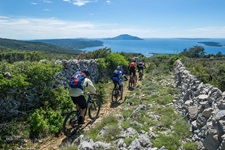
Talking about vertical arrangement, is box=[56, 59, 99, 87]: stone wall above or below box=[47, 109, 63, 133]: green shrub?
above

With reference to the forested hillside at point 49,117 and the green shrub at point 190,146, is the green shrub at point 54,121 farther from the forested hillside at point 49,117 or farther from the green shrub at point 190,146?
the green shrub at point 190,146

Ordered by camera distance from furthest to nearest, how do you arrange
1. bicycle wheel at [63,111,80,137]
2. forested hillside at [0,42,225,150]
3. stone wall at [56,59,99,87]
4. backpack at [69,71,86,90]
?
stone wall at [56,59,99,87] < bicycle wheel at [63,111,80,137] < backpack at [69,71,86,90] < forested hillside at [0,42,225,150]

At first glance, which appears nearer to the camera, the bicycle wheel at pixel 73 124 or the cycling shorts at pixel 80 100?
the cycling shorts at pixel 80 100

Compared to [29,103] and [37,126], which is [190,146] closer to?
[37,126]

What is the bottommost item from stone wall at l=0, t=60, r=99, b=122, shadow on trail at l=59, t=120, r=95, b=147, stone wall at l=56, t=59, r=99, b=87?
shadow on trail at l=59, t=120, r=95, b=147

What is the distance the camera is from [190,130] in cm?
620

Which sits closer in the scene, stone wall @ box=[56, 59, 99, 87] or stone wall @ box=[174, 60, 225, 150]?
stone wall @ box=[174, 60, 225, 150]

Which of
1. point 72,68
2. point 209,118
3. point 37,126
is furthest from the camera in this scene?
point 72,68

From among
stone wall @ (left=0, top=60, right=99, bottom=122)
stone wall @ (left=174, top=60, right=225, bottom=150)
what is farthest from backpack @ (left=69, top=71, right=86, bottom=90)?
stone wall @ (left=174, top=60, right=225, bottom=150)

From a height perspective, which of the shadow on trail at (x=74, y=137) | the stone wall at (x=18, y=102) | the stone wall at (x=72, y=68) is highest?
the stone wall at (x=72, y=68)

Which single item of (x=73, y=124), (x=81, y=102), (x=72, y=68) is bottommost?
(x=73, y=124)

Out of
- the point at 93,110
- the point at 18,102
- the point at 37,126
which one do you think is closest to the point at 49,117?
the point at 37,126

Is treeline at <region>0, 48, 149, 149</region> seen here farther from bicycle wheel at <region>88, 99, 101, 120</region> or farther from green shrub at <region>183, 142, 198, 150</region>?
green shrub at <region>183, 142, 198, 150</region>

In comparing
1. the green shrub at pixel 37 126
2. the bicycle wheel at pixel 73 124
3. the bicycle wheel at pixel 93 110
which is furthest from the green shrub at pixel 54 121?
the bicycle wheel at pixel 93 110
